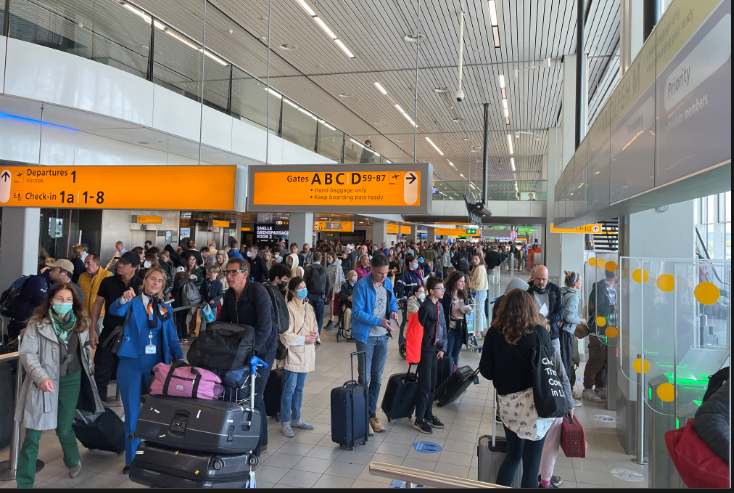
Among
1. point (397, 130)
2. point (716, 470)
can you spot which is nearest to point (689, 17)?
point (716, 470)

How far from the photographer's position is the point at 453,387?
20.6 feet

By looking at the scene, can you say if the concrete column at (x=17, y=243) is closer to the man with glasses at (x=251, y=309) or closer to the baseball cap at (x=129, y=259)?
the baseball cap at (x=129, y=259)

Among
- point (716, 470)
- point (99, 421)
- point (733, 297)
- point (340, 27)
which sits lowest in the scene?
point (99, 421)

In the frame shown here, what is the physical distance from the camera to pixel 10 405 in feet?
15.4

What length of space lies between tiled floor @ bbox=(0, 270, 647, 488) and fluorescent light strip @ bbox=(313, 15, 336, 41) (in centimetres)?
680

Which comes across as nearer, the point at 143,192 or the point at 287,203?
the point at 287,203

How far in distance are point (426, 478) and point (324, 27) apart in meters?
9.36

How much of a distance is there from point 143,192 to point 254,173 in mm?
1492

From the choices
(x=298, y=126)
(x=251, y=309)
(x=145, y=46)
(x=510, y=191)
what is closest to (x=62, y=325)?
(x=251, y=309)

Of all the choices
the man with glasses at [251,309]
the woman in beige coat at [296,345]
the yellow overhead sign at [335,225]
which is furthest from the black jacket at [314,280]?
the yellow overhead sign at [335,225]

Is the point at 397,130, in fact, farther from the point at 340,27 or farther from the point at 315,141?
the point at 340,27

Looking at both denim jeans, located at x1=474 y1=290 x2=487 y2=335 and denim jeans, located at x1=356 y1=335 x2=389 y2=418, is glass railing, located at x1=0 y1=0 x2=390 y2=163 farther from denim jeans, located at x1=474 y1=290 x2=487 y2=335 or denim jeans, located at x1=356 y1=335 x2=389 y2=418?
denim jeans, located at x1=474 y1=290 x2=487 y2=335

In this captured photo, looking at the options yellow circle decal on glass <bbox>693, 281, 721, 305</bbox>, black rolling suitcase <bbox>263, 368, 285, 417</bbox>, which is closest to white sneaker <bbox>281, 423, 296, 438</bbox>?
black rolling suitcase <bbox>263, 368, 285, 417</bbox>

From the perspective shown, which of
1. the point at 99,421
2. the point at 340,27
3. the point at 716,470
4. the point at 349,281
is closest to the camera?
the point at 716,470
